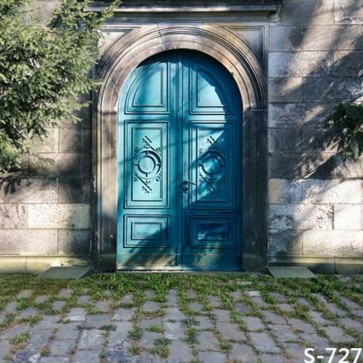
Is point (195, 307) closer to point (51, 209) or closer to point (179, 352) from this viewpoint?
point (179, 352)

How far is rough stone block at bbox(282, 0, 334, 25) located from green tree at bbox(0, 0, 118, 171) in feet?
7.83

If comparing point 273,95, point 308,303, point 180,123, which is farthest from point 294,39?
point 308,303

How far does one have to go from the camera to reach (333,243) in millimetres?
5867

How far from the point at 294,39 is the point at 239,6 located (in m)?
0.81

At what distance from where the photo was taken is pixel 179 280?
5.28 m

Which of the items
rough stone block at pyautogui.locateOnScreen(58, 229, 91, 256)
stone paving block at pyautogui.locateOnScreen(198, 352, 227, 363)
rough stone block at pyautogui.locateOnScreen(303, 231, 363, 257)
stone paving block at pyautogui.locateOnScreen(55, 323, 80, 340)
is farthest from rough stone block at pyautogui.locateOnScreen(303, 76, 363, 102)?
stone paving block at pyautogui.locateOnScreen(55, 323, 80, 340)

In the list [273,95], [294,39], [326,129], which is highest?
[294,39]

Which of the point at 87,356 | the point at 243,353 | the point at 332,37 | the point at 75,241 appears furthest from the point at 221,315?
the point at 332,37

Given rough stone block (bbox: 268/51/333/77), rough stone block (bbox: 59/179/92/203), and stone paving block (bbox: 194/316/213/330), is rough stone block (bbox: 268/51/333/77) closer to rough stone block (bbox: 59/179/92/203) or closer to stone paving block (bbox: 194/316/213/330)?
rough stone block (bbox: 59/179/92/203)

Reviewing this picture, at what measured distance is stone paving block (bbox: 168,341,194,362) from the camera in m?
3.32

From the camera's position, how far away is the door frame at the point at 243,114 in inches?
231

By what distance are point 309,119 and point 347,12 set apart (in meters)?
1.44

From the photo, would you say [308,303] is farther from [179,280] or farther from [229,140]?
[229,140]

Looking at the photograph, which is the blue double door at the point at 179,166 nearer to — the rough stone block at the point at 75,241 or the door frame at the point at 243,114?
the door frame at the point at 243,114
